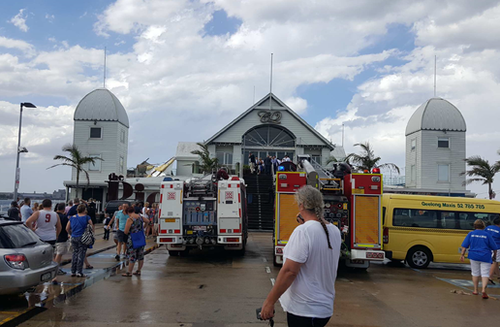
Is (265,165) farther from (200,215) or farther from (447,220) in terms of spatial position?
(447,220)

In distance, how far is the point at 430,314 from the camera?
7965mm

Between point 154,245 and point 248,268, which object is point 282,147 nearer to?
point 154,245

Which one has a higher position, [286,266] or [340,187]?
[340,187]

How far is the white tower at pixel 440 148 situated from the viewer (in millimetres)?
39500

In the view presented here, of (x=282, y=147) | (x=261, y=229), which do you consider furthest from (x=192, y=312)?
(x=282, y=147)

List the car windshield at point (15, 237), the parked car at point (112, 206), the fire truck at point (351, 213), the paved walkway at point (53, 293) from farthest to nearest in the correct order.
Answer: the parked car at point (112, 206) → the fire truck at point (351, 213) → the car windshield at point (15, 237) → the paved walkway at point (53, 293)

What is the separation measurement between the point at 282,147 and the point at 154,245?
2229 centimetres

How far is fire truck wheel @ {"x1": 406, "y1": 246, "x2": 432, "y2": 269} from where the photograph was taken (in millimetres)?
13750

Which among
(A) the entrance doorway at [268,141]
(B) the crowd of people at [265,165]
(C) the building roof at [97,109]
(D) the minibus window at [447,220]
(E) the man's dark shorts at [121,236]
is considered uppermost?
(C) the building roof at [97,109]

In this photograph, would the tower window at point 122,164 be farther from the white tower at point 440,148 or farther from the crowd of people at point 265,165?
the white tower at point 440,148

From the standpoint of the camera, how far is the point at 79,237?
403 inches

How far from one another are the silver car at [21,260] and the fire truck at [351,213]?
18.1ft

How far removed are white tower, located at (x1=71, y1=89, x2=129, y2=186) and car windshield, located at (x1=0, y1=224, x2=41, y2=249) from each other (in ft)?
108

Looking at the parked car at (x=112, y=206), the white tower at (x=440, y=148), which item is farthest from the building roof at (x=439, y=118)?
the parked car at (x=112, y=206)
